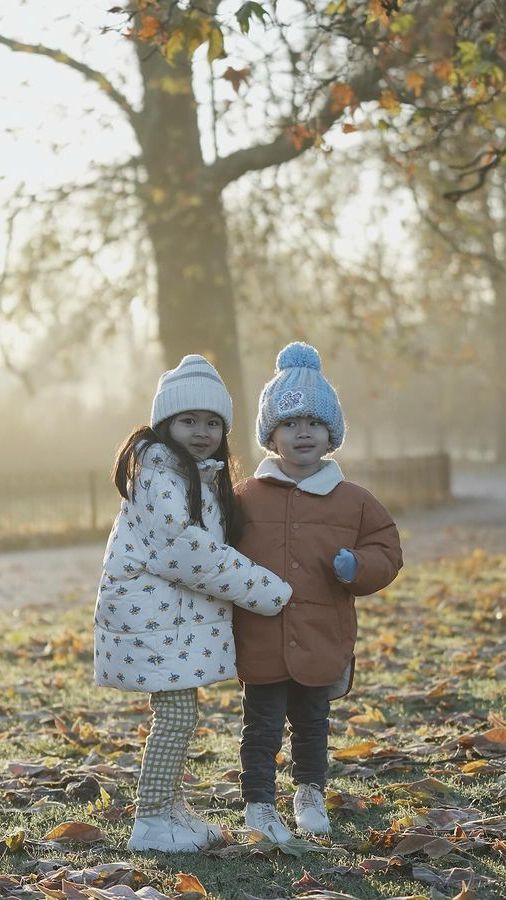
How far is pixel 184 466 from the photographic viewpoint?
13.0ft

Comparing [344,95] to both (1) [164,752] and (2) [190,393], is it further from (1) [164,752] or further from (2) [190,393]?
(1) [164,752]

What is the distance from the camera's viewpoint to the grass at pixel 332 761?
3564mm

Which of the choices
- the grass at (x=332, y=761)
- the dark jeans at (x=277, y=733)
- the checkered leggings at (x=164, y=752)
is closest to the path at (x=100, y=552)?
the grass at (x=332, y=761)

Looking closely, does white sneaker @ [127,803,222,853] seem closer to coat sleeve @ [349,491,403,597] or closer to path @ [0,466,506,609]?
coat sleeve @ [349,491,403,597]

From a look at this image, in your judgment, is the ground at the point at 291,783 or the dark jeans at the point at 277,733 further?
the dark jeans at the point at 277,733

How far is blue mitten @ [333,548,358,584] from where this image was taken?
3.99m

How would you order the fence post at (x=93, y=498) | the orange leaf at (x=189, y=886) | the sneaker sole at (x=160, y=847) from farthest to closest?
1. the fence post at (x=93, y=498)
2. the sneaker sole at (x=160, y=847)
3. the orange leaf at (x=189, y=886)

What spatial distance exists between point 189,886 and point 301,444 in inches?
60.9

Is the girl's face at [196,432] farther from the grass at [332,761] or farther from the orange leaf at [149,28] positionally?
the orange leaf at [149,28]

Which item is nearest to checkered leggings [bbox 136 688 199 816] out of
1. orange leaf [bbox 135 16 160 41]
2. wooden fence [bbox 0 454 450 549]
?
orange leaf [bbox 135 16 160 41]

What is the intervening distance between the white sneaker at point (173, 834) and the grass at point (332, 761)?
62 millimetres

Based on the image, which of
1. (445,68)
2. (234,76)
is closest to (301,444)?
(234,76)

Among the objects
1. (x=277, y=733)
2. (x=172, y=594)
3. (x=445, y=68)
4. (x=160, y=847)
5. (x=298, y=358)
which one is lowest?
(x=160, y=847)

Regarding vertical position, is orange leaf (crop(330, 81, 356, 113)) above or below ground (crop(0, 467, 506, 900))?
above
